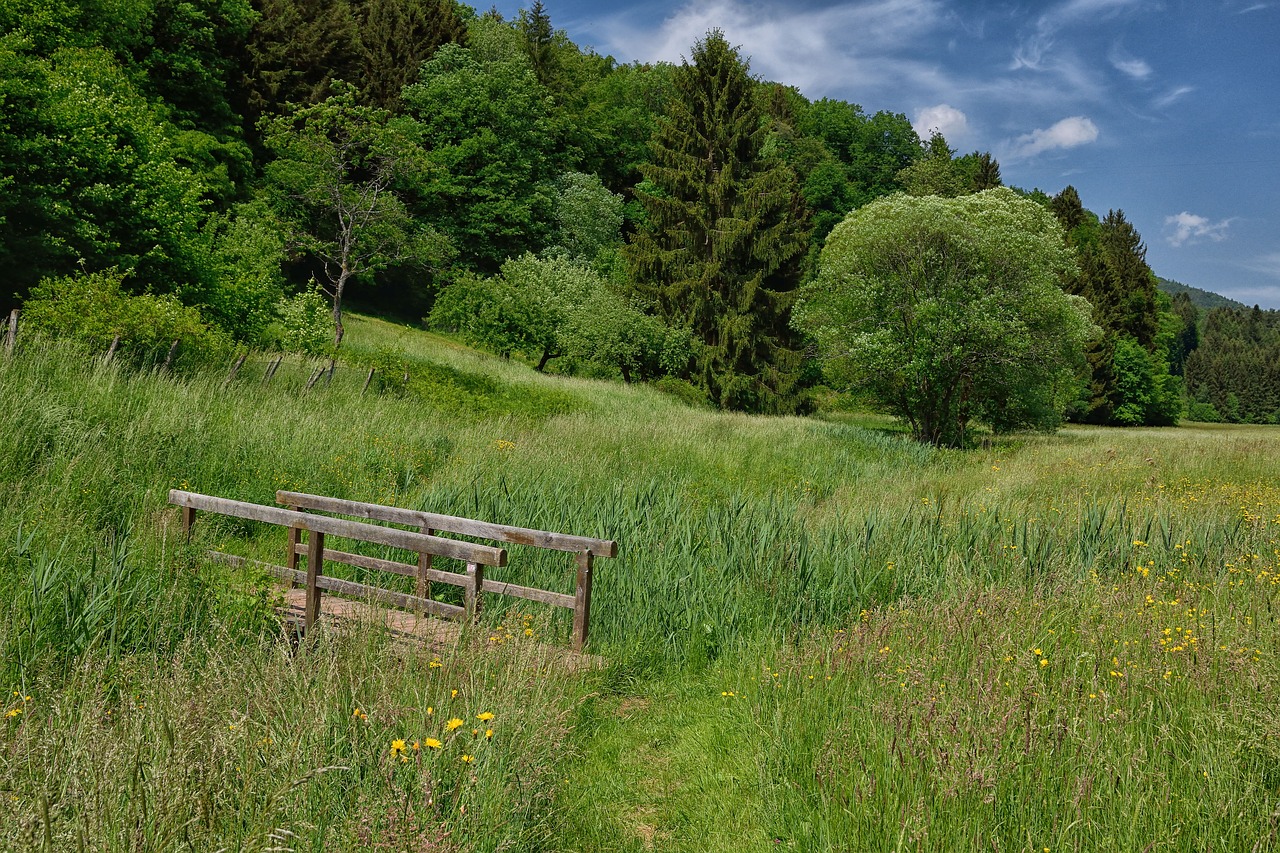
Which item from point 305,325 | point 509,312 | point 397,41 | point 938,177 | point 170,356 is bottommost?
point 170,356

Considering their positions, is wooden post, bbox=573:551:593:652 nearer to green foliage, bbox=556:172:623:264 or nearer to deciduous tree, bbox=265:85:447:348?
deciduous tree, bbox=265:85:447:348

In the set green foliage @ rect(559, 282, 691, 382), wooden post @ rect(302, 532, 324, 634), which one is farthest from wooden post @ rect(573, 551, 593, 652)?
green foliage @ rect(559, 282, 691, 382)

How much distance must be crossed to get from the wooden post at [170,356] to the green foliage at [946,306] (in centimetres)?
1576

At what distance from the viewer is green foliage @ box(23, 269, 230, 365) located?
1147 centimetres

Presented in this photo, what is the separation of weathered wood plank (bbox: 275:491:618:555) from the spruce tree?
26751mm

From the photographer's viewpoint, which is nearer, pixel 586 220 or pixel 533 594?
pixel 533 594

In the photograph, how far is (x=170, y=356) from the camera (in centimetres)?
1155

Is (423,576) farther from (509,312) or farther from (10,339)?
(509,312)

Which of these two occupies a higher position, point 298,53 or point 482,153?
point 298,53

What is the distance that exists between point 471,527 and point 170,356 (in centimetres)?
803

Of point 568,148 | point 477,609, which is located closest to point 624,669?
point 477,609

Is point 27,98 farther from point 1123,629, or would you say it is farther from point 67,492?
point 1123,629

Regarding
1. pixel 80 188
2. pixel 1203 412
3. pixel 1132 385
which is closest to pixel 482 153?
pixel 80 188

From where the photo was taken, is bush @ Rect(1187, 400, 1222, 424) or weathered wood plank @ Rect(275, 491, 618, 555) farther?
bush @ Rect(1187, 400, 1222, 424)
